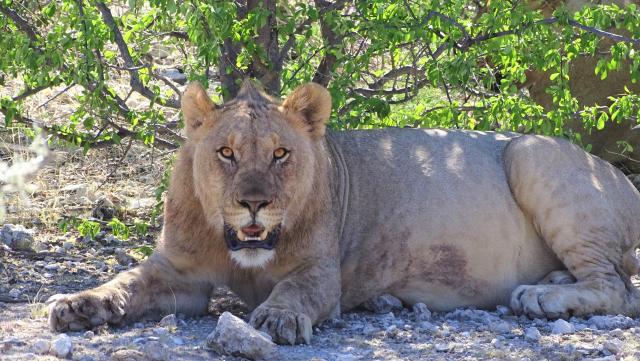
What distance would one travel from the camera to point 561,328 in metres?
4.73

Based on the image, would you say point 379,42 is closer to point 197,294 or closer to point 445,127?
point 445,127

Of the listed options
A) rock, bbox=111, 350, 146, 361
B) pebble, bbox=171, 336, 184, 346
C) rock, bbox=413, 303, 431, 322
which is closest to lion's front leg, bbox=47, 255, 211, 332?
A: pebble, bbox=171, 336, 184, 346

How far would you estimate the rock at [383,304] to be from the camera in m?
5.31

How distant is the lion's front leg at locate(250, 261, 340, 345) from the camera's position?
14.0 ft

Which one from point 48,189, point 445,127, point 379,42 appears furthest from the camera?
point 48,189

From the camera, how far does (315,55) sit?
21.4 feet

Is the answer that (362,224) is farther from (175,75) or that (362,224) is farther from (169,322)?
(175,75)

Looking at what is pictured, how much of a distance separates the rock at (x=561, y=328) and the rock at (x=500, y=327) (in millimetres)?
204

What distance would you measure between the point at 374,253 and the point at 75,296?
164 centimetres

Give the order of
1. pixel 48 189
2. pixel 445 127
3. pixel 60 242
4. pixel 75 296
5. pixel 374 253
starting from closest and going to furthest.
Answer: pixel 75 296
pixel 374 253
pixel 445 127
pixel 60 242
pixel 48 189

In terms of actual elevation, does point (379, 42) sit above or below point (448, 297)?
above

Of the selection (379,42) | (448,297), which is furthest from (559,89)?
(448,297)

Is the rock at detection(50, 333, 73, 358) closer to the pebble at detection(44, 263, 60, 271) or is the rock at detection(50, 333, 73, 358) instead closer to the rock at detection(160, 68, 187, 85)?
the pebble at detection(44, 263, 60, 271)

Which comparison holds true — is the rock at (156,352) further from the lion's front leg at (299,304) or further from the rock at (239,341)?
the lion's front leg at (299,304)
